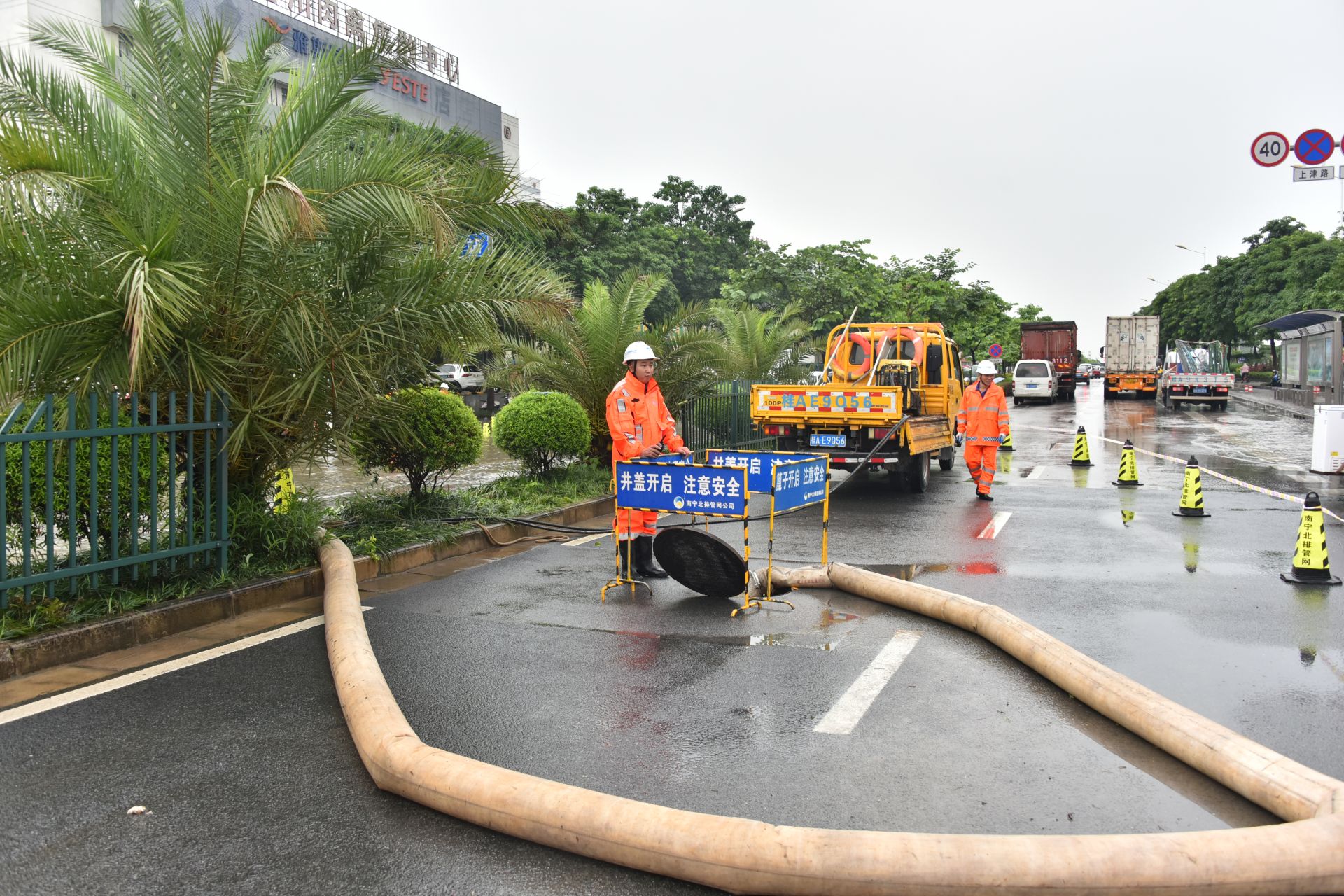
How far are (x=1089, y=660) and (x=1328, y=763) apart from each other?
1123mm

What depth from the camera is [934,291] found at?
41906 mm

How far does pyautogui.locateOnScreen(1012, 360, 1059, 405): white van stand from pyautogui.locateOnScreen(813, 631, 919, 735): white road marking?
36748 mm

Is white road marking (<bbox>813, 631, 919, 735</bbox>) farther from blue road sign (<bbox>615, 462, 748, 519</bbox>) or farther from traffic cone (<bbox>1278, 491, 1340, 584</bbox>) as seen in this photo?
traffic cone (<bbox>1278, 491, 1340, 584</bbox>)

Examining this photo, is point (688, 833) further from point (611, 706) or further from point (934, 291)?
point (934, 291)

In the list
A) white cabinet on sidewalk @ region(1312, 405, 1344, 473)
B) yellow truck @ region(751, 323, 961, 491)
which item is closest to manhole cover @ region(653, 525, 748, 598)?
yellow truck @ region(751, 323, 961, 491)

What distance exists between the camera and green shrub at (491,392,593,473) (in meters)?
12.0

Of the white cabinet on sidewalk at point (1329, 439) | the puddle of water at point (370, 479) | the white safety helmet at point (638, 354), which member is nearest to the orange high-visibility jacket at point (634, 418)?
the white safety helmet at point (638, 354)

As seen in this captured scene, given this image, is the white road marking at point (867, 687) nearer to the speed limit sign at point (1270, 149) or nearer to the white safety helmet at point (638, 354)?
the white safety helmet at point (638, 354)

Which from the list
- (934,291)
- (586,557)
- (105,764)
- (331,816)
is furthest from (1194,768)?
(934,291)

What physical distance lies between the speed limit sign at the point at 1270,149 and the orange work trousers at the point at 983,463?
974 cm

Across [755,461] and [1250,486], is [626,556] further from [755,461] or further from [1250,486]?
A: [1250,486]

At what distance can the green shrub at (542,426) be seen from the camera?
39.4 feet

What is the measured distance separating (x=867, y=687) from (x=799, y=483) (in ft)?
7.62

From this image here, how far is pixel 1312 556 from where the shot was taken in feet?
26.1
